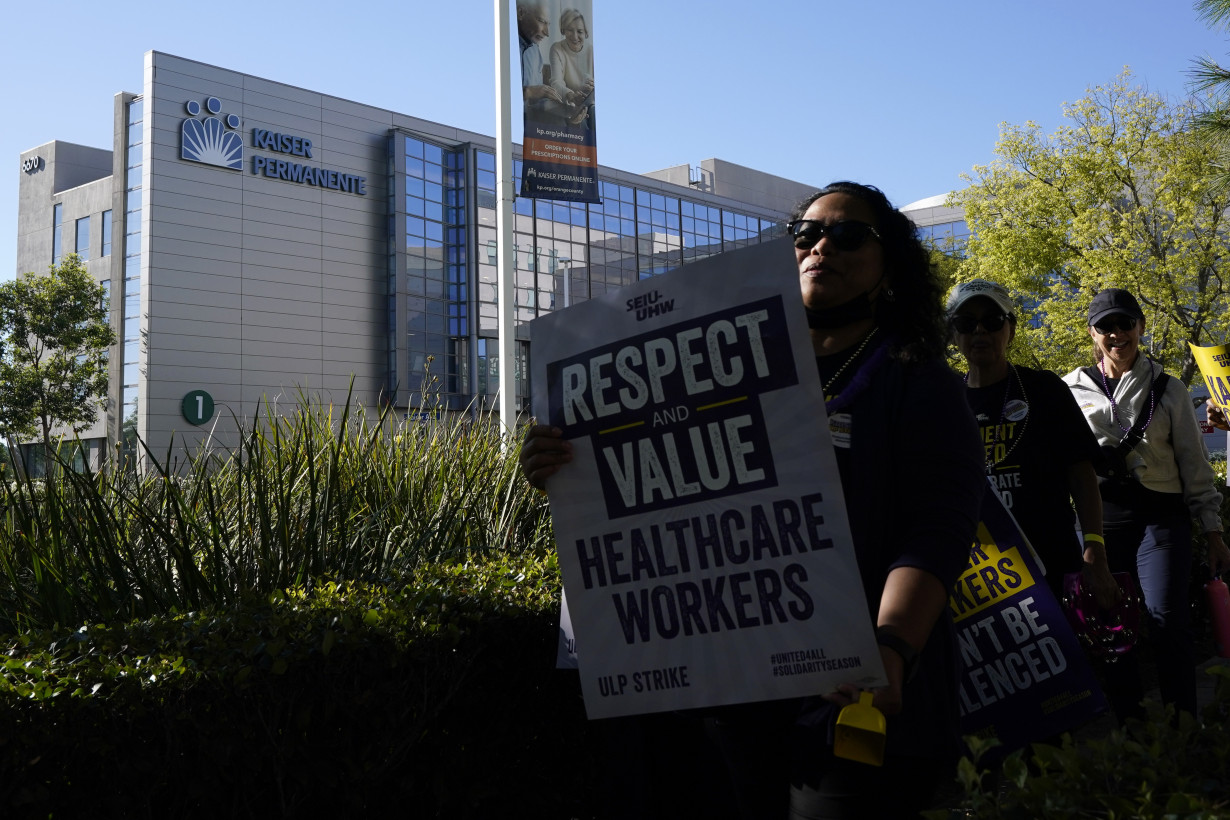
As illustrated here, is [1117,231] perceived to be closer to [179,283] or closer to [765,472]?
[765,472]

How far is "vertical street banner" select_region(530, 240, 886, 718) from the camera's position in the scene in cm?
190

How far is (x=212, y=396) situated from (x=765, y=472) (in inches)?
1873

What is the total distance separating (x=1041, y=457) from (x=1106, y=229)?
91.6 ft

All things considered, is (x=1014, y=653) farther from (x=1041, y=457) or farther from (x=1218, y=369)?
(x=1218, y=369)

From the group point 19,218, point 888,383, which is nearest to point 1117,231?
point 888,383

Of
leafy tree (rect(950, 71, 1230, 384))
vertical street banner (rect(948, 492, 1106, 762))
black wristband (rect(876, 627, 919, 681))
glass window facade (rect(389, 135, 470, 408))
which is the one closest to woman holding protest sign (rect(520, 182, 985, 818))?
black wristband (rect(876, 627, 919, 681))

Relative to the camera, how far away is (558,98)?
45.3 ft

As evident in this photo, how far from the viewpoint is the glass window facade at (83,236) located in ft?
182

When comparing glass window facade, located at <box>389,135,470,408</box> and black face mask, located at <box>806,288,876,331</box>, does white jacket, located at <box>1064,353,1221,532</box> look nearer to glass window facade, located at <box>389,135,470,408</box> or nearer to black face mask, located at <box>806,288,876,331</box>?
black face mask, located at <box>806,288,876,331</box>

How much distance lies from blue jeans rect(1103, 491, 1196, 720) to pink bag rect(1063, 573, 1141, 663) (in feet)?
1.27

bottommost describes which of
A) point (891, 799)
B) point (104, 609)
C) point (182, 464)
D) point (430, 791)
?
point (430, 791)

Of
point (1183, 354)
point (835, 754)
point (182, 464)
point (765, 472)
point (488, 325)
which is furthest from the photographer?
point (488, 325)

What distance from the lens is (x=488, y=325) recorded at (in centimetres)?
5434

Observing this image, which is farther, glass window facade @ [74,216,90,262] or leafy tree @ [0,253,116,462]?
glass window facade @ [74,216,90,262]
